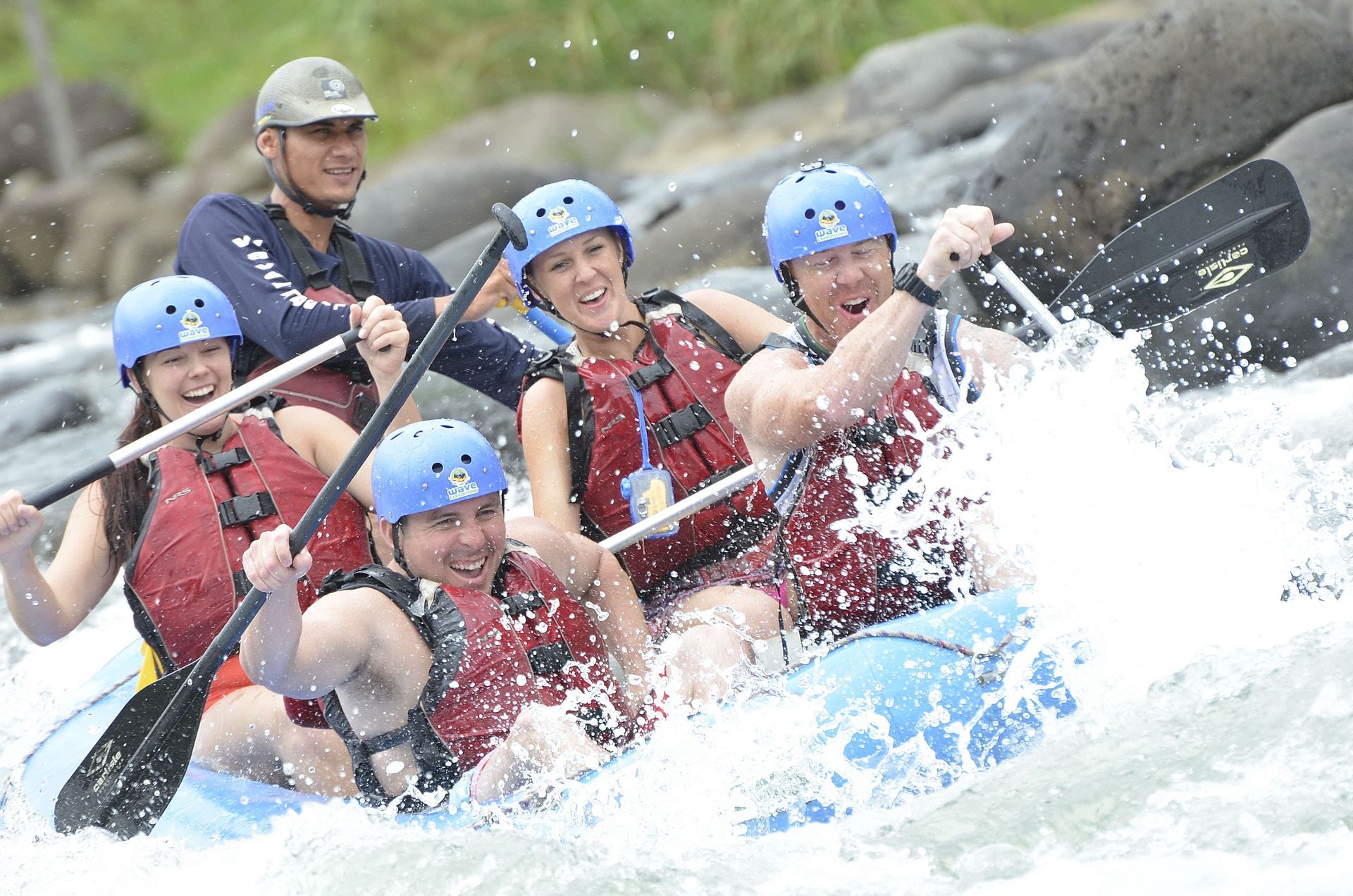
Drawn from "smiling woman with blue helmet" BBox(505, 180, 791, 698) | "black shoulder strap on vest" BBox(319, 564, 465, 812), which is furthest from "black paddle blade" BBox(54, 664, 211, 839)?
"smiling woman with blue helmet" BBox(505, 180, 791, 698)

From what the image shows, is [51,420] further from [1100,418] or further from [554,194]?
[1100,418]

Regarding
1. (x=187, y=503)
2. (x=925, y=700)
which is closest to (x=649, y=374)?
(x=187, y=503)

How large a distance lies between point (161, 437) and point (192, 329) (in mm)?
336

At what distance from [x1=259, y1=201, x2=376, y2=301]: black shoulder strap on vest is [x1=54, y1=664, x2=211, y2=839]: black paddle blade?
5.11 ft

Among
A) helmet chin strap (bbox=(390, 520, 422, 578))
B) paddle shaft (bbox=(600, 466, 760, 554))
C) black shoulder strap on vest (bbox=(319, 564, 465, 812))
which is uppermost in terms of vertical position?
helmet chin strap (bbox=(390, 520, 422, 578))

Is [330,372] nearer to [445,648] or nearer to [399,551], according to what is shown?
[399,551]

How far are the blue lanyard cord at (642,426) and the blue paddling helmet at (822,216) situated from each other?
0.70m

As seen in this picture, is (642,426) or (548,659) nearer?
(548,659)

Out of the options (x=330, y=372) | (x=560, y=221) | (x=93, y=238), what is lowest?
(x=330, y=372)

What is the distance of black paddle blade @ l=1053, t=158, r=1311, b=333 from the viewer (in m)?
4.25

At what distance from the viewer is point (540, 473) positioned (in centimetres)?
452

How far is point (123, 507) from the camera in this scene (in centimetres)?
452

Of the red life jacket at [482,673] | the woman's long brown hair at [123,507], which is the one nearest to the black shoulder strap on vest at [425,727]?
the red life jacket at [482,673]

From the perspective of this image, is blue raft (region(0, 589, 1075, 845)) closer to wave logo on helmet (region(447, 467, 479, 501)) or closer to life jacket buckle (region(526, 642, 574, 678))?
life jacket buckle (region(526, 642, 574, 678))
